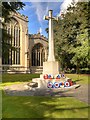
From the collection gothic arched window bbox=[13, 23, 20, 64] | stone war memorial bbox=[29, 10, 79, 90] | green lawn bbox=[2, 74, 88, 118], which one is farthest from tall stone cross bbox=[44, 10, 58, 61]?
gothic arched window bbox=[13, 23, 20, 64]

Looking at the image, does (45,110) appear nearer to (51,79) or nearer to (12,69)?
(51,79)

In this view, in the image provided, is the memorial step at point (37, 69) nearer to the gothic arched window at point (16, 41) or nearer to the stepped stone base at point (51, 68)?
the gothic arched window at point (16, 41)

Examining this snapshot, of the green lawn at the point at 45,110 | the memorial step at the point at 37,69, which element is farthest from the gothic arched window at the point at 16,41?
the green lawn at the point at 45,110

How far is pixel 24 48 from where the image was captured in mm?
53688

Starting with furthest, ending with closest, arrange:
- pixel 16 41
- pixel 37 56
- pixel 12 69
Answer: pixel 37 56, pixel 16 41, pixel 12 69

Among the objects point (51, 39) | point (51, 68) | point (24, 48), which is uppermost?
point (24, 48)

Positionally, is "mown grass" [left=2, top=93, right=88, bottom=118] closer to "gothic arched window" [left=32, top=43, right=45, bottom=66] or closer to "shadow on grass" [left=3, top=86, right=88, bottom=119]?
"shadow on grass" [left=3, top=86, right=88, bottom=119]

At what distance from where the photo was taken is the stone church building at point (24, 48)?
50.8 meters

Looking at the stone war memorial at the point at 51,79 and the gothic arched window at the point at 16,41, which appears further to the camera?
the gothic arched window at the point at 16,41

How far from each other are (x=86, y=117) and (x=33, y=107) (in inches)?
85.9

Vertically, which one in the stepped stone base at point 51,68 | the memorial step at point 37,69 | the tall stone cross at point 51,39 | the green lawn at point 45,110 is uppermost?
the tall stone cross at point 51,39

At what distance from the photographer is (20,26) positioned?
53438 millimetres

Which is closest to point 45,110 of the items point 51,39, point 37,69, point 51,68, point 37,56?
point 51,68

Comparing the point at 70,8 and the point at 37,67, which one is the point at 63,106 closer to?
the point at 70,8
